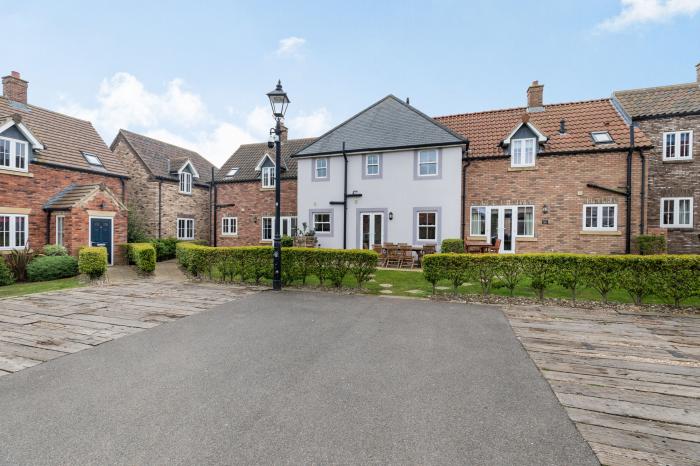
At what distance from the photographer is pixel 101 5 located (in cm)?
1045

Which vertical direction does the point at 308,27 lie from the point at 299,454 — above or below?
above

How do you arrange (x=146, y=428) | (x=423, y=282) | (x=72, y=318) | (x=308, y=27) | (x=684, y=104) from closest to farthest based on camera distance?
(x=146, y=428)
(x=72, y=318)
(x=423, y=282)
(x=308, y=27)
(x=684, y=104)

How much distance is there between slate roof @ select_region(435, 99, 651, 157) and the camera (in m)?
15.9

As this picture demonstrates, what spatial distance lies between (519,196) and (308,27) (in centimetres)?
1264

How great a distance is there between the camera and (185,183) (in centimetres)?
2444

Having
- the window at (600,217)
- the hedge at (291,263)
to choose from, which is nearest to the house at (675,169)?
the window at (600,217)

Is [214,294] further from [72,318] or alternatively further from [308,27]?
[308,27]

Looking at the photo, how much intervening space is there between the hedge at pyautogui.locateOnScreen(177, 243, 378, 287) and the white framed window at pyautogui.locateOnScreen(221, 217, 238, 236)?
12.6 m

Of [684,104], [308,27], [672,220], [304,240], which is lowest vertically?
[304,240]

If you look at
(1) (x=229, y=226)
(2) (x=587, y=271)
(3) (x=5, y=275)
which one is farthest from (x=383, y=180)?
(3) (x=5, y=275)

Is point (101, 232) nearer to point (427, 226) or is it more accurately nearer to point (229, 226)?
point (229, 226)

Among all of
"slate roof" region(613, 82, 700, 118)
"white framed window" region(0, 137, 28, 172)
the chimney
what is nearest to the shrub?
"slate roof" region(613, 82, 700, 118)

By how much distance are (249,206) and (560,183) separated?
63.6 ft

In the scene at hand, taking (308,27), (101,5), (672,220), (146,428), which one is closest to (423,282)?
(146,428)
